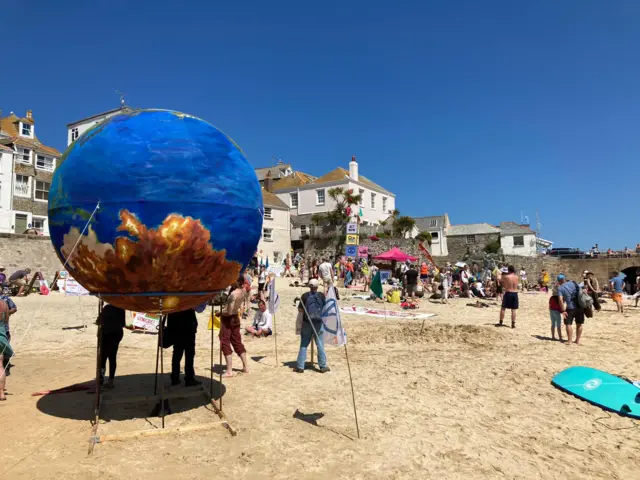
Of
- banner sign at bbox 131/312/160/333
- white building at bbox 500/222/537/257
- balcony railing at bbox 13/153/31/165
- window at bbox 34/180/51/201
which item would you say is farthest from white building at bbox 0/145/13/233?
white building at bbox 500/222/537/257

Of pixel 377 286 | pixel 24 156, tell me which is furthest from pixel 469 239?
pixel 24 156

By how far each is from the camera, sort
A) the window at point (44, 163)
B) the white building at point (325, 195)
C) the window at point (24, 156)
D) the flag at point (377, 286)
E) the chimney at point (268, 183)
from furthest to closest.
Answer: the chimney at point (268, 183) < the white building at point (325, 195) < the window at point (44, 163) < the window at point (24, 156) < the flag at point (377, 286)

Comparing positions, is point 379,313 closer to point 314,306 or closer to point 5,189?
point 314,306

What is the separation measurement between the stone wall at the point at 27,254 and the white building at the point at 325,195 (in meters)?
26.0

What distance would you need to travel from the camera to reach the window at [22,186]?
35.5 m

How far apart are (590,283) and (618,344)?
3.65 meters

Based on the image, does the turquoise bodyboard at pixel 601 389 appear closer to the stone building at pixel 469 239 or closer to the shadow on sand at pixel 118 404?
the shadow on sand at pixel 118 404

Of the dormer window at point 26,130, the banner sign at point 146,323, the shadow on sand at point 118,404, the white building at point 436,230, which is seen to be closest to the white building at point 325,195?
the white building at point 436,230

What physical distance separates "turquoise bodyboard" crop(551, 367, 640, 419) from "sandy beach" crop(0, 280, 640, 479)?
19 centimetres

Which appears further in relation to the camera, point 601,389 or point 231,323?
point 231,323

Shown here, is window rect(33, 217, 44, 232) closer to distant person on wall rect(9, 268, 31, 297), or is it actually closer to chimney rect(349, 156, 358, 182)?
distant person on wall rect(9, 268, 31, 297)

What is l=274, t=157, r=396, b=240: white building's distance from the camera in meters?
47.2

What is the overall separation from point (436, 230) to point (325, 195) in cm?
1663

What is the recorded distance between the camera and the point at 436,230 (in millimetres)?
55344
